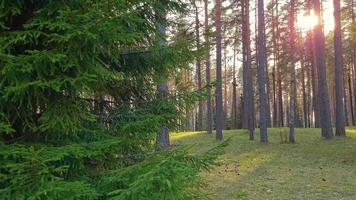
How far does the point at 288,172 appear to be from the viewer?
408 inches

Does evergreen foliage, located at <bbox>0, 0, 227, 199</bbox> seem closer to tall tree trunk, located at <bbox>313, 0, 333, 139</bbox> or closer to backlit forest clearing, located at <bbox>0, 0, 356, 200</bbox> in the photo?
backlit forest clearing, located at <bbox>0, 0, 356, 200</bbox>

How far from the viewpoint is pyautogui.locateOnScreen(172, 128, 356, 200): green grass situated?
25.0ft

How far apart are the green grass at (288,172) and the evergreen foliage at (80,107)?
0.88m

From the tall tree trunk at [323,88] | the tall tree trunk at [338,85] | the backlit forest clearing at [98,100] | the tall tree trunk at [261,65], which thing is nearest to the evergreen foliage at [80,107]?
the backlit forest clearing at [98,100]

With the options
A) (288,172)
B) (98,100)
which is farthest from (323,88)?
(98,100)

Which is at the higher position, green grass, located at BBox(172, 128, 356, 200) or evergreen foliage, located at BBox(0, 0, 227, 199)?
evergreen foliage, located at BBox(0, 0, 227, 199)

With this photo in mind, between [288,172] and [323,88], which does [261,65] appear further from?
[288,172]

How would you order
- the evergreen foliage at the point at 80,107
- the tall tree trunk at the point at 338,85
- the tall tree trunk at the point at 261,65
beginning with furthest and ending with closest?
the tall tree trunk at the point at 338,85
the tall tree trunk at the point at 261,65
the evergreen foliage at the point at 80,107

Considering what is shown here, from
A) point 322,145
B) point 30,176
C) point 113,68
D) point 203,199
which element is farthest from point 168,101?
point 322,145

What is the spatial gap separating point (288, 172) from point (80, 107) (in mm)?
8451

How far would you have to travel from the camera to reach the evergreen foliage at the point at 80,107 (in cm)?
244

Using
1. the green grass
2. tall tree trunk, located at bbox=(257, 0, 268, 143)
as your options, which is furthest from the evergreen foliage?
tall tree trunk, located at bbox=(257, 0, 268, 143)

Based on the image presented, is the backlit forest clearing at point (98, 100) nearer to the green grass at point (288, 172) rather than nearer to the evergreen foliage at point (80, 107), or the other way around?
the evergreen foliage at point (80, 107)

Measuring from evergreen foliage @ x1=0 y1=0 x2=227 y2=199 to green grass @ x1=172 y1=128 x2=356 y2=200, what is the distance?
0.88 meters
